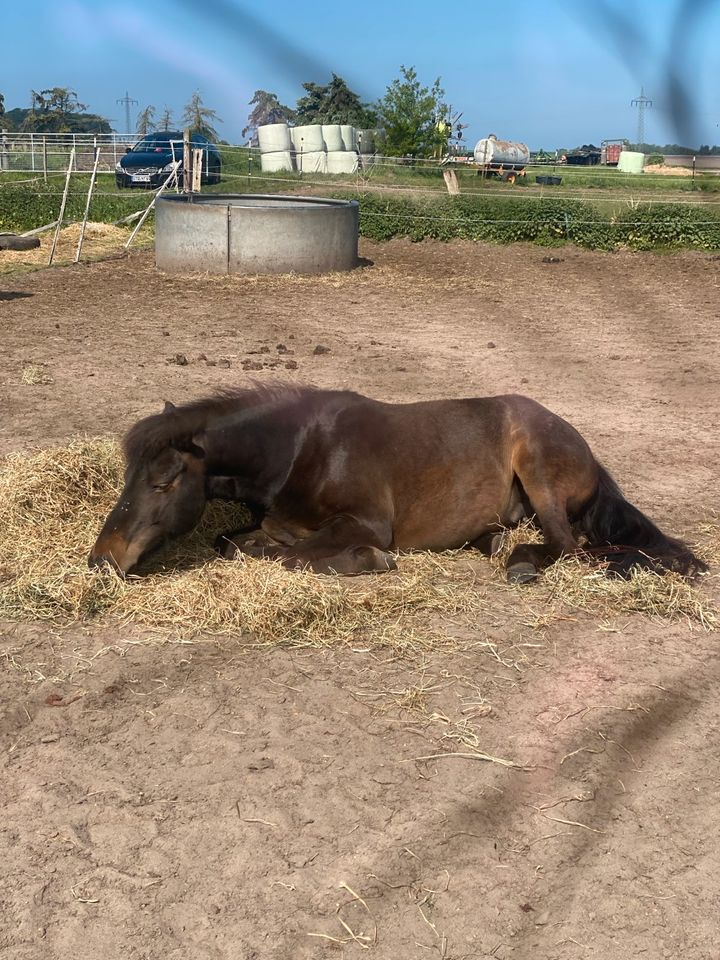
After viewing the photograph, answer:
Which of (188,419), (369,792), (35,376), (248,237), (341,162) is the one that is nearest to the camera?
(369,792)

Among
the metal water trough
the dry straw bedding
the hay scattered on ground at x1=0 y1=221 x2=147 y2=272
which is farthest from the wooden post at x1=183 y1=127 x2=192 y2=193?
the dry straw bedding

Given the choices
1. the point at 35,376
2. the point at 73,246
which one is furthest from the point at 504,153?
the point at 35,376

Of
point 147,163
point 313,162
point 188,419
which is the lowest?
point 188,419

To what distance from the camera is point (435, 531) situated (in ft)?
16.7

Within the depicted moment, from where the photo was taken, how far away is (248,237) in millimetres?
14695

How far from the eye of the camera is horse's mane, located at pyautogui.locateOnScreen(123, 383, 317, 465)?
4.46 metres

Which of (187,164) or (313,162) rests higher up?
(313,162)

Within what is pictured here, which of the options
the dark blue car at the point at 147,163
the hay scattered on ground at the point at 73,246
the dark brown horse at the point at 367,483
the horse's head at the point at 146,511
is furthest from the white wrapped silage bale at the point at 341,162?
the horse's head at the point at 146,511

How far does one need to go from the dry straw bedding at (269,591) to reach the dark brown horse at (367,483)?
0.43 feet

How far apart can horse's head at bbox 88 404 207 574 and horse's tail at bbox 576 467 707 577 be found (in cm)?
206

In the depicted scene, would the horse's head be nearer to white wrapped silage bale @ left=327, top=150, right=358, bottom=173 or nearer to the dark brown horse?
the dark brown horse

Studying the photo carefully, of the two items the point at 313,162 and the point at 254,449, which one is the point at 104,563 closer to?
the point at 254,449

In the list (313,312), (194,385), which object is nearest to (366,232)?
(313,312)

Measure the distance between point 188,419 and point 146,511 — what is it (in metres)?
0.49
